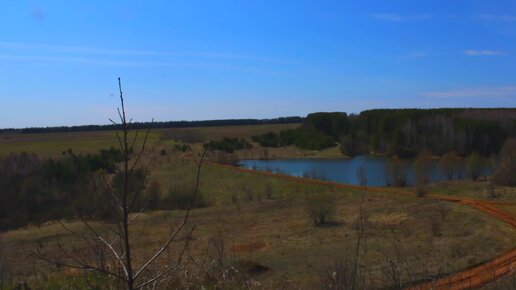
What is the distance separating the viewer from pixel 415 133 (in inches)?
2950

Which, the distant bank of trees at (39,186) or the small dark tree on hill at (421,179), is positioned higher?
the small dark tree on hill at (421,179)

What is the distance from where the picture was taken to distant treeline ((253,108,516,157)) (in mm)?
67812

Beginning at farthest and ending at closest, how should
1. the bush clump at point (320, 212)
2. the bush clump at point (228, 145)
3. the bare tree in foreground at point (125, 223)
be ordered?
the bush clump at point (228, 145), the bush clump at point (320, 212), the bare tree in foreground at point (125, 223)

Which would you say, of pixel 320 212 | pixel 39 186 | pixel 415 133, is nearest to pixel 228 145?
pixel 415 133

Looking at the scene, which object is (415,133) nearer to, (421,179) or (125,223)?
(421,179)

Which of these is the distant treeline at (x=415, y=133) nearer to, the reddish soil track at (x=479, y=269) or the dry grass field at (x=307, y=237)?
the dry grass field at (x=307, y=237)

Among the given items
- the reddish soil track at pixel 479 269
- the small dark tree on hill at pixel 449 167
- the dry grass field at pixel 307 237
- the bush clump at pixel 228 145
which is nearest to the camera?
the reddish soil track at pixel 479 269

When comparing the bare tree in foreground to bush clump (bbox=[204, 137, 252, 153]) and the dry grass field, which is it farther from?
bush clump (bbox=[204, 137, 252, 153])

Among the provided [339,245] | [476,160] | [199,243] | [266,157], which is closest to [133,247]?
[199,243]

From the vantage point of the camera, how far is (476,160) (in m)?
40.3

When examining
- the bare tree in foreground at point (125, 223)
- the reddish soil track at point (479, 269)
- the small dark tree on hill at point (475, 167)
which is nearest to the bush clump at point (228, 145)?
the small dark tree on hill at point (475, 167)

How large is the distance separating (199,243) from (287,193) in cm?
1530

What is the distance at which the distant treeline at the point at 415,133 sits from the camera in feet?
222

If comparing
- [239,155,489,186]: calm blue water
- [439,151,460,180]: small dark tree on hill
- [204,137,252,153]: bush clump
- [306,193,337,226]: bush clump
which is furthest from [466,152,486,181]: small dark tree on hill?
[204,137,252,153]: bush clump
